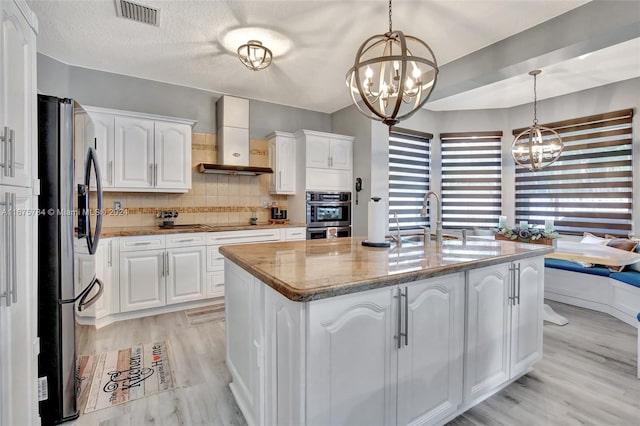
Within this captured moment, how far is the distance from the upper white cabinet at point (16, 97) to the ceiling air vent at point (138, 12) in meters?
1.18

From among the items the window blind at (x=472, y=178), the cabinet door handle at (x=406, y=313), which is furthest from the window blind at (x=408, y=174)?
the cabinet door handle at (x=406, y=313)

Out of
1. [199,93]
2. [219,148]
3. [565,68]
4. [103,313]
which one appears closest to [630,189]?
[565,68]

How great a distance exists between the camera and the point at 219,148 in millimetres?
A: 4082

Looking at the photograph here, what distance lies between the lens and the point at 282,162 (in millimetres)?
4340

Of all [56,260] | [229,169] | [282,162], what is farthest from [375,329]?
[282,162]

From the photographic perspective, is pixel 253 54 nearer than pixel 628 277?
Yes

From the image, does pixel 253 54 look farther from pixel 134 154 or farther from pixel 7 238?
pixel 7 238

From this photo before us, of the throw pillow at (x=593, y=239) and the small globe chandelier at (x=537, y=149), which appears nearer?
the throw pillow at (x=593, y=239)

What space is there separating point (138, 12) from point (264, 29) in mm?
976

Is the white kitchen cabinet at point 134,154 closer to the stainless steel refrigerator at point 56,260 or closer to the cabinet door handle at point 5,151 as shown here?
the stainless steel refrigerator at point 56,260

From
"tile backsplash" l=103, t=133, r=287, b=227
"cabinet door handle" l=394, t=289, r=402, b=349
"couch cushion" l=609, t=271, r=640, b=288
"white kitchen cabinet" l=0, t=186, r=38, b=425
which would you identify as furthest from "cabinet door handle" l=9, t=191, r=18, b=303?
"couch cushion" l=609, t=271, r=640, b=288

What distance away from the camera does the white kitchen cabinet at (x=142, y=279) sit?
312 centimetres

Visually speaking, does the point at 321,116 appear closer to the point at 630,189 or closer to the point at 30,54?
the point at 30,54

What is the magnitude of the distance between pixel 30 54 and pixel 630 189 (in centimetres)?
588
